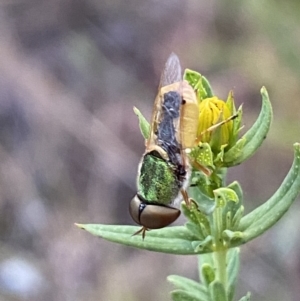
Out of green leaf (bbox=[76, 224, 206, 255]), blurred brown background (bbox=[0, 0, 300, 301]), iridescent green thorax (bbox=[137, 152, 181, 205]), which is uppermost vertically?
blurred brown background (bbox=[0, 0, 300, 301])

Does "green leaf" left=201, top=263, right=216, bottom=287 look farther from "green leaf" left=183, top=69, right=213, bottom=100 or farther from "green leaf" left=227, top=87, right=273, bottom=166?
"green leaf" left=183, top=69, right=213, bottom=100

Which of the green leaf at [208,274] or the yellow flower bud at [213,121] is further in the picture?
the green leaf at [208,274]

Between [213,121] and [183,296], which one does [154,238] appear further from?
[213,121]

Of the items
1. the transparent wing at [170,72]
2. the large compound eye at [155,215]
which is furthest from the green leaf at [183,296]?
the transparent wing at [170,72]

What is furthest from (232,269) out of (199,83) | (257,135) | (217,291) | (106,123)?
(106,123)

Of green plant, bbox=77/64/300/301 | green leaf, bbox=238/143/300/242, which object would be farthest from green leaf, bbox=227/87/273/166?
green leaf, bbox=238/143/300/242

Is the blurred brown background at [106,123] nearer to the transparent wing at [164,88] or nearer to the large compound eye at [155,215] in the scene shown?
the transparent wing at [164,88]

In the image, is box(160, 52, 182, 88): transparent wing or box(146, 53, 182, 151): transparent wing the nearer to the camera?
box(146, 53, 182, 151): transparent wing
